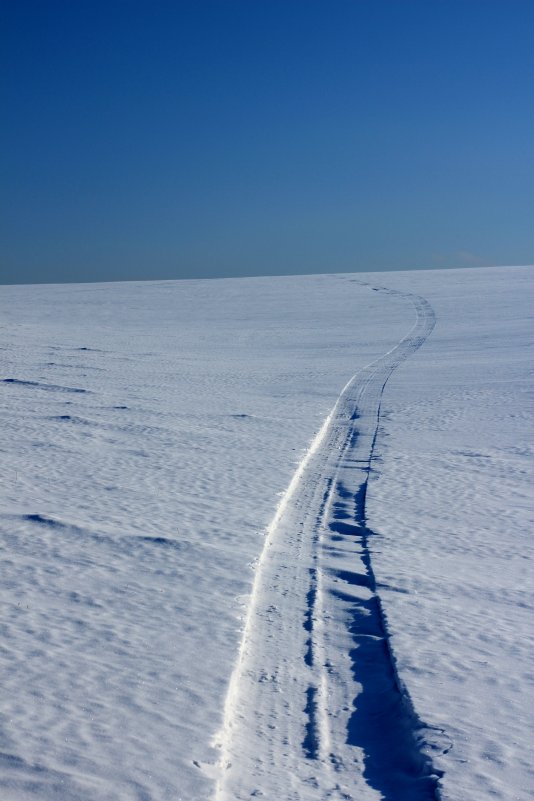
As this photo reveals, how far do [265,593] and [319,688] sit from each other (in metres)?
1.58

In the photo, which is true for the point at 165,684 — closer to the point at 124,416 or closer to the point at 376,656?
the point at 376,656

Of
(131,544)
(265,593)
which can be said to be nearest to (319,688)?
(265,593)

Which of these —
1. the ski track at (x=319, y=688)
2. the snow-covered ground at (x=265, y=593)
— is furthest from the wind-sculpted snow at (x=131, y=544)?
the ski track at (x=319, y=688)

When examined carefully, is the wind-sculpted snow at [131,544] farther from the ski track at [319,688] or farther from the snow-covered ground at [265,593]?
the ski track at [319,688]

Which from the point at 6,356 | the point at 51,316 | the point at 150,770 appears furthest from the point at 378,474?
the point at 51,316

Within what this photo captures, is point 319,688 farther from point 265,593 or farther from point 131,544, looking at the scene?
point 131,544

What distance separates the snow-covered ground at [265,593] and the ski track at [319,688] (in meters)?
0.02

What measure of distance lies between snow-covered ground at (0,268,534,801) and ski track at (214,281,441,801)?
0.02 m

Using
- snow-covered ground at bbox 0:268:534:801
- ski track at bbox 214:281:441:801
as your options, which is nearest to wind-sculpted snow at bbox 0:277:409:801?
snow-covered ground at bbox 0:268:534:801

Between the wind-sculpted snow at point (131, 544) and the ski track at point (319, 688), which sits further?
the wind-sculpted snow at point (131, 544)

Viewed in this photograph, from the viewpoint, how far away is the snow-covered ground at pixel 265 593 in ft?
14.6

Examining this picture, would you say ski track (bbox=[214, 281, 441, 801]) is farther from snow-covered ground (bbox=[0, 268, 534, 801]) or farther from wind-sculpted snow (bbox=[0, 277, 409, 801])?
wind-sculpted snow (bbox=[0, 277, 409, 801])

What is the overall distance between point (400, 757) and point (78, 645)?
2.17m

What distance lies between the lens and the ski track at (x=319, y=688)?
4.37 m
